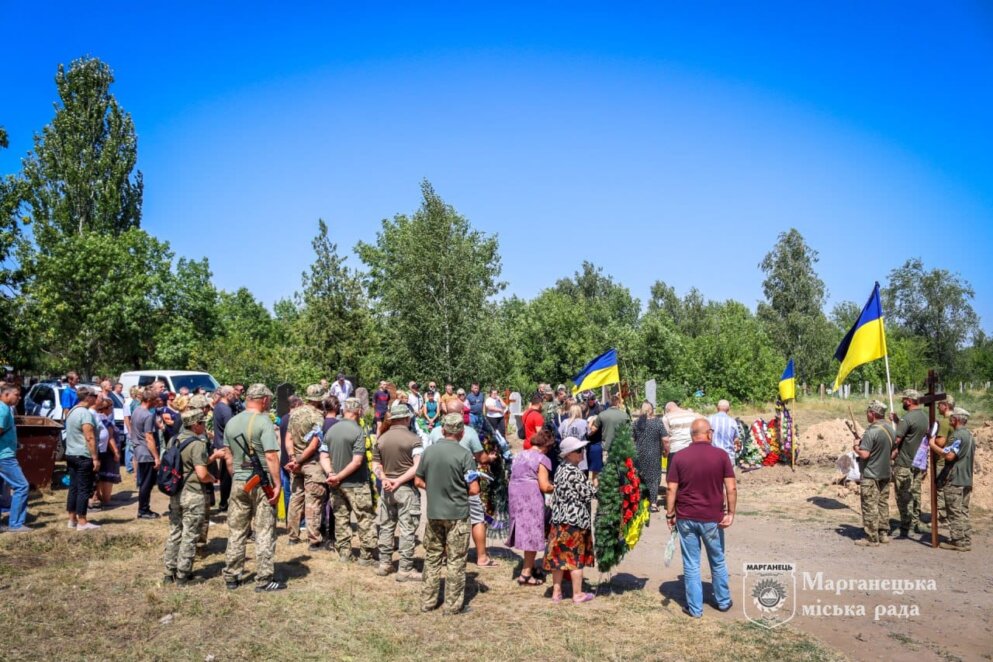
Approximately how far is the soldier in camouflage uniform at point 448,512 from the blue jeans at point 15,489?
6412 mm

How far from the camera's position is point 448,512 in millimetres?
6688

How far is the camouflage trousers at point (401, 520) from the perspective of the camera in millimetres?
7699

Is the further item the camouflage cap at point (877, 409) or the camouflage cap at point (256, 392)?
the camouflage cap at point (877, 409)

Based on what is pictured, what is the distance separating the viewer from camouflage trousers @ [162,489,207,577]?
7320mm

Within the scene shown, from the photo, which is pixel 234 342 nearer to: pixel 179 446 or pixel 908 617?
pixel 179 446

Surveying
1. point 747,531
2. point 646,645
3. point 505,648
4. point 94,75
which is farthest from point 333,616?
→ point 94,75

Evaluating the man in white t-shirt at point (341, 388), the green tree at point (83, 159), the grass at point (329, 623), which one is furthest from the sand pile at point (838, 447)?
the green tree at point (83, 159)

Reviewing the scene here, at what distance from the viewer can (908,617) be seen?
6727mm

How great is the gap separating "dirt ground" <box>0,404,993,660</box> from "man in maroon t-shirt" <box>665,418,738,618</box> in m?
0.38

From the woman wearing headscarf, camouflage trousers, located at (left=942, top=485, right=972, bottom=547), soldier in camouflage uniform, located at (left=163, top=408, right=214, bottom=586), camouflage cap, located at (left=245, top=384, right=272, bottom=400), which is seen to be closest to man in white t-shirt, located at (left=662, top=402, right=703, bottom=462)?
the woman wearing headscarf

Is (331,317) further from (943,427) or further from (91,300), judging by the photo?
(943,427)

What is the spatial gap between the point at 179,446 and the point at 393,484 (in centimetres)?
234

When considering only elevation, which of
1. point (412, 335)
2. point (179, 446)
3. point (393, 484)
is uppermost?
point (412, 335)

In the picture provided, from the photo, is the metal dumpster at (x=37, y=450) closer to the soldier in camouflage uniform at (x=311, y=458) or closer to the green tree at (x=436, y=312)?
the soldier in camouflage uniform at (x=311, y=458)
